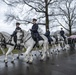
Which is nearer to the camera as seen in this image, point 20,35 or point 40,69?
point 40,69

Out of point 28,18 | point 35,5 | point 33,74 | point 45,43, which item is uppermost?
point 35,5

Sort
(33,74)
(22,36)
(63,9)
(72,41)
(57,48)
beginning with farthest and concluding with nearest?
1. (63,9)
2. (72,41)
3. (57,48)
4. (22,36)
5. (33,74)

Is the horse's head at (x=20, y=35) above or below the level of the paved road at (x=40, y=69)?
above

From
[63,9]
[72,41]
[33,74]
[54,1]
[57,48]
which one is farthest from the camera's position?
[63,9]

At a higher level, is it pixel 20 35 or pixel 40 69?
pixel 20 35

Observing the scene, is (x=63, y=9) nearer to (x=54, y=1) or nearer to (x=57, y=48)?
(x=54, y=1)

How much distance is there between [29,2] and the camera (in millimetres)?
29547

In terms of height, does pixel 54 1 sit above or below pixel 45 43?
above

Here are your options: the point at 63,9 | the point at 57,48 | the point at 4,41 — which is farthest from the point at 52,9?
the point at 4,41

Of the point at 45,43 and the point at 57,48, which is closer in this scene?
the point at 45,43

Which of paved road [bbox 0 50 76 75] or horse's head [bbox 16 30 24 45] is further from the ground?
horse's head [bbox 16 30 24 45]

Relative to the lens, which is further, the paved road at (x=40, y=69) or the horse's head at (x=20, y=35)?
the horse's head at (x=20, y=35)

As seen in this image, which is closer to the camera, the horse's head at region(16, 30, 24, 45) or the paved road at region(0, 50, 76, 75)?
the paved road at region(0, 50, 76, 75)

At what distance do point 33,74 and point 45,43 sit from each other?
19.2ft
